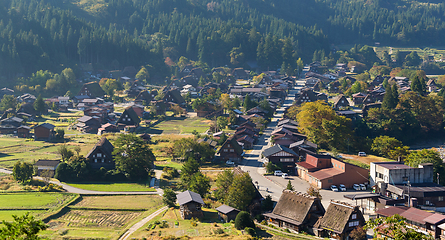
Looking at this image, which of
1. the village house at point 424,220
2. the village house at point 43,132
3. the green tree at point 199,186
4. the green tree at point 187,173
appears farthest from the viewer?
the village house at point 43,132

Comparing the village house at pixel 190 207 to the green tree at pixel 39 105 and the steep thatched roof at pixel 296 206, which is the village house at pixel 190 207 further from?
the green tree at pixel 39 105

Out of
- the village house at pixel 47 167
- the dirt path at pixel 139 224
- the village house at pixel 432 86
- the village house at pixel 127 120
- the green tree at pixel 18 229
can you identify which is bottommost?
the village house at pixel 127 120

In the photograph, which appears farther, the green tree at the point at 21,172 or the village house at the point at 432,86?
the village house at the point at 432,86

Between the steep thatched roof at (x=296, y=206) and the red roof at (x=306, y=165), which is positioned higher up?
the steep thatched roof at (x=296, y=206)

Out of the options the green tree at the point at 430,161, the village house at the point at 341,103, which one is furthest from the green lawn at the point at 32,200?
the village house at the point at 341,103

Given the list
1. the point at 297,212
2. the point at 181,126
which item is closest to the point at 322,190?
the point at 297,212

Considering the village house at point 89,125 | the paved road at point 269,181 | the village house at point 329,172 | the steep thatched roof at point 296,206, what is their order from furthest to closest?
the village house at point 89,125 < the village house at point 329,172 < the paved road at point 269,181 < the steep thatched roof at point 296,206

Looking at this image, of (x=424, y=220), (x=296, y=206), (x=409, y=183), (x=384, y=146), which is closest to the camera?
(x=424, y=220)

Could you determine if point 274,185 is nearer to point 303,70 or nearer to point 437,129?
point 437,129

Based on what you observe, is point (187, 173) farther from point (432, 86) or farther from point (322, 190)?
point (432, 86)
